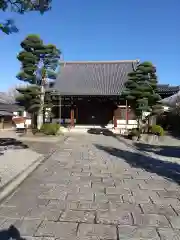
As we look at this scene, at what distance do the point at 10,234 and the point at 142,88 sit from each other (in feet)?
59.1

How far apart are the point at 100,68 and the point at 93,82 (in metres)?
4.38

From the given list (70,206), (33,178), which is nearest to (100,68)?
(33,178)

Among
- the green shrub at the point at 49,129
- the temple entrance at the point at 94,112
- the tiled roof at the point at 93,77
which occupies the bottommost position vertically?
the green shrub at the point at 49,129

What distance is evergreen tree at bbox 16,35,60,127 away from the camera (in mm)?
20188

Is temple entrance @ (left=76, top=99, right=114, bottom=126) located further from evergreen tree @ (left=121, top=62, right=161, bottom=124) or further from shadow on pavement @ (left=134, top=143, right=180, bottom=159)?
shadow on pavement @ (left=134, top=143, right=180, bottom=159)

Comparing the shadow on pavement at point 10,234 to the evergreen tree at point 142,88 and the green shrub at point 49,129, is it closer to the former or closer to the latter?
the green shrub at point 49,129

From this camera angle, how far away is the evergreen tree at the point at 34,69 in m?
20.2

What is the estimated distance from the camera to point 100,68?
3366 centimetres

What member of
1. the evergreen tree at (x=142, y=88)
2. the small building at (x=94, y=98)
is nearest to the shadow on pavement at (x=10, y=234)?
the evergreen tree at (x=142, y=88)

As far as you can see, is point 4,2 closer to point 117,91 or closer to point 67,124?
point 117,91

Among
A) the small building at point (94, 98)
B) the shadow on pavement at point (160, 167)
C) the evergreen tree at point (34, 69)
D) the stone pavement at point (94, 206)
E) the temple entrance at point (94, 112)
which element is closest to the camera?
the stone pavement at point (94, 206)

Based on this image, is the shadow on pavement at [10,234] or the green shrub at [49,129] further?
the green shrub at [49,129]

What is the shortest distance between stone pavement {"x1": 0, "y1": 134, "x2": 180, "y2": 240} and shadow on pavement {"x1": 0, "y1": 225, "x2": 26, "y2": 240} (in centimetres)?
8

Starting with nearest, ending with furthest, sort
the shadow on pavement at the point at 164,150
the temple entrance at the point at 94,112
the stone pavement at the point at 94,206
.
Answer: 1. the stone pavement at the point at 94,206
2. the shadow on pavement at the point at 164,150
3. the temple entrance at the point at 94,112
